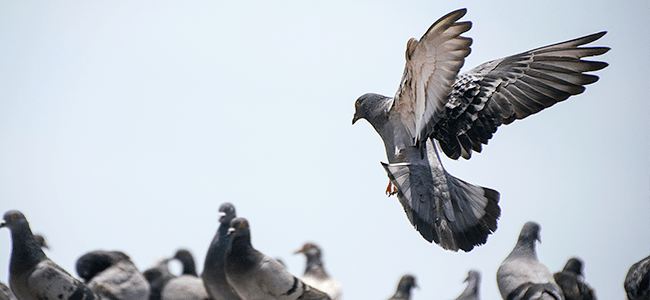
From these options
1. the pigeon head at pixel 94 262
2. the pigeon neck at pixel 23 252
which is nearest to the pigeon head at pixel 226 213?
the pigeon head at pixel 94 262

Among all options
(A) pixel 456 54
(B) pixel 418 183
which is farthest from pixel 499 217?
(A) pixel 456 54

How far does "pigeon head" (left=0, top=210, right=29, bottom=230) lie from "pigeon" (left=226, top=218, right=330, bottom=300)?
208 cm

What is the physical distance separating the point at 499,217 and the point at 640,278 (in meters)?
3.32

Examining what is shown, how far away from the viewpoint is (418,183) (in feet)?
15.7

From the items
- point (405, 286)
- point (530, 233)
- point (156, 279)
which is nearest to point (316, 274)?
point (405, 286)

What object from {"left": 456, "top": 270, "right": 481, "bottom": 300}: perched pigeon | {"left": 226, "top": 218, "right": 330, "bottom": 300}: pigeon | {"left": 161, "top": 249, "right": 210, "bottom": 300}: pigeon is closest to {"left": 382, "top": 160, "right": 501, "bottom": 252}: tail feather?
{"left": 226, "top": 218, "right": 330, "bottom": 300}: pigeon

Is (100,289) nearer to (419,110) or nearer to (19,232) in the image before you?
(19,232)

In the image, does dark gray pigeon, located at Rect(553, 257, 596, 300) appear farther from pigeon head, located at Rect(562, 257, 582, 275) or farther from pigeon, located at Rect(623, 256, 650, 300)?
pigeon, located at Rect(623, 256, 650, 300)

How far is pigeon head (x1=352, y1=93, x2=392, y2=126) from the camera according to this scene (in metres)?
5.02

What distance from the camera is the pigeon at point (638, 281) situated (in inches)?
281

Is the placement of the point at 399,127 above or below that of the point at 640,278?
above

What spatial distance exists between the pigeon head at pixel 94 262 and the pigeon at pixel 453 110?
11.0 feet

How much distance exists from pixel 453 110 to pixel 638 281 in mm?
3521

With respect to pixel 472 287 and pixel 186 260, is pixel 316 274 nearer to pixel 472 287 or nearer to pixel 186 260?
pixel 186 260
